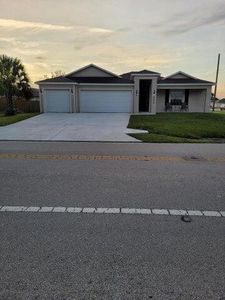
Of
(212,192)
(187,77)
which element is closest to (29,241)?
(212,192)

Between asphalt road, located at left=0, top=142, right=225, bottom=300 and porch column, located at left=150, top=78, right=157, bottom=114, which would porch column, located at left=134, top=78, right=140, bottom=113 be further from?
asphalt road, located at left=0, top=142, right=225, bottom=300

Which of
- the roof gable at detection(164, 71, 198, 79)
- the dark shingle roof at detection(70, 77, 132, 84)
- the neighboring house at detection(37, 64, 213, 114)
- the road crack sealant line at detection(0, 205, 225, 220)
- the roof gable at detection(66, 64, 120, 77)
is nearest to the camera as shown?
the road crack sealant line at detection(0, 205, 225, 220)

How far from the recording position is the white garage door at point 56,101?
2611cm

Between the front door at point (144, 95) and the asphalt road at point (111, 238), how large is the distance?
2213cm

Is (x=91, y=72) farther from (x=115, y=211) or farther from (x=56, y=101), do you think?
(x=115, y=211)

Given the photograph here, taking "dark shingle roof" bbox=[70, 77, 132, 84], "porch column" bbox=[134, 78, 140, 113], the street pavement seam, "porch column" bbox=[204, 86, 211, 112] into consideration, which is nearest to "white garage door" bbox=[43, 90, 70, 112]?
"dark shingle roof" bbox=[70, 77, 132, 84]

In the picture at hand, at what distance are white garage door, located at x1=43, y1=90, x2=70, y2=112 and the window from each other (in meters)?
11.5

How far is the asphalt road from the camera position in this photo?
2.67 metres

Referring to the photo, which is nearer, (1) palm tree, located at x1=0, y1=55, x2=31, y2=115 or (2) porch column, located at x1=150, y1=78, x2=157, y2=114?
(1) palm tree, located at x1=0, y1=55, x2=31, y2=115

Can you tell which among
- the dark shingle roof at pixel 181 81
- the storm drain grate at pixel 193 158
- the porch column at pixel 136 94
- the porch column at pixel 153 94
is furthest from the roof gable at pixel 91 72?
the storm drain grate at pixel 193 158

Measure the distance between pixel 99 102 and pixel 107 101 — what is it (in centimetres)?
76

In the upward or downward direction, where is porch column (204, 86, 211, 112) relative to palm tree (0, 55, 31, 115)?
downward

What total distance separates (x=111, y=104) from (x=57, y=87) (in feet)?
17.1

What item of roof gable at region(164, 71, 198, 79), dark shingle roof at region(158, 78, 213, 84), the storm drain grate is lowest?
the storm drain grate
